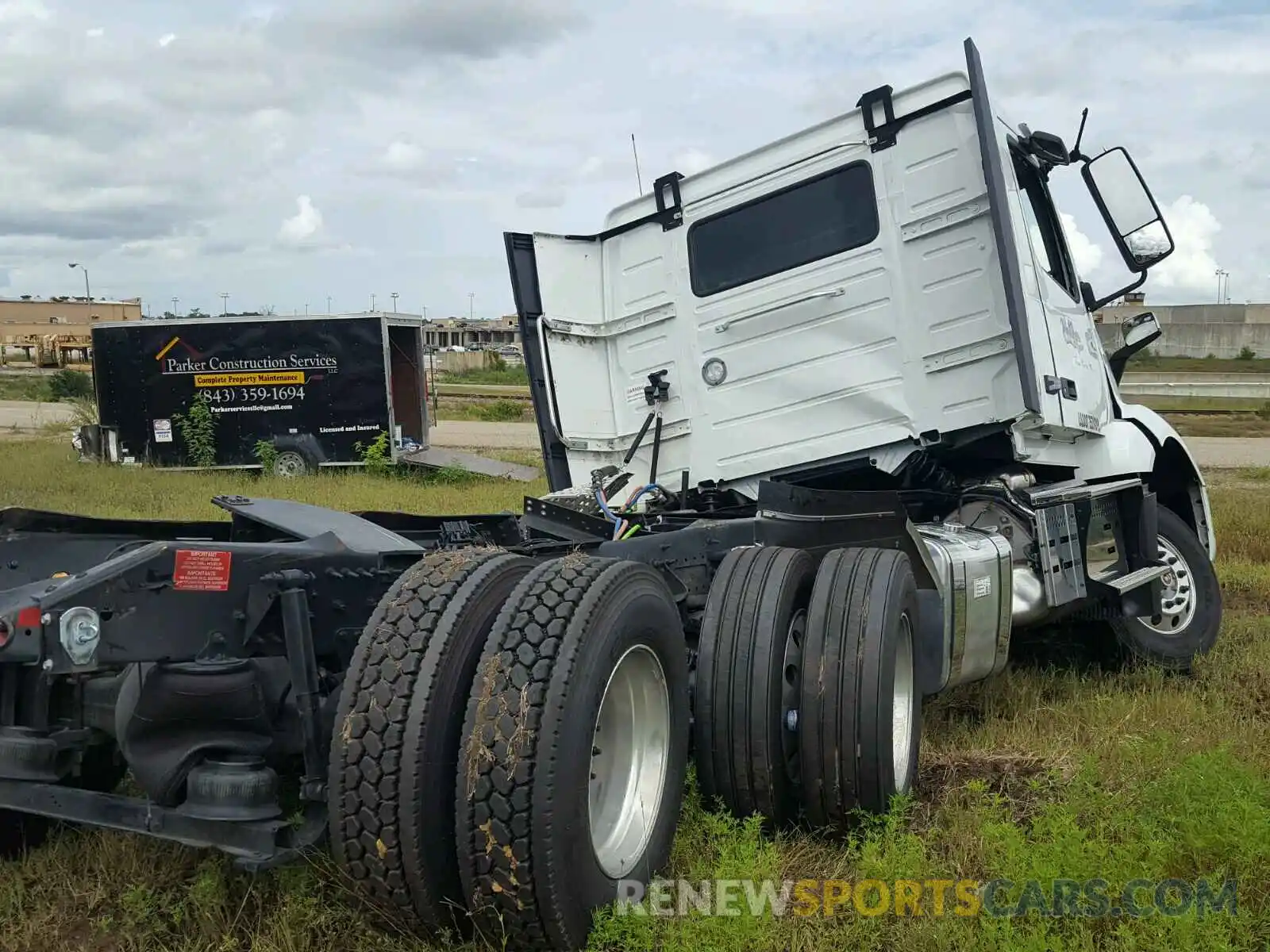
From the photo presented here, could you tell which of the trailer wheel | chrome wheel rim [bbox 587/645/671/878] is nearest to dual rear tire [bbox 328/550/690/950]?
chrome wheel rim [bbox 587/645/671/878]

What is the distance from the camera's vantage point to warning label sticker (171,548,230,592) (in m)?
2.95

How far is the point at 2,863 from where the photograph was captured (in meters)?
3.64

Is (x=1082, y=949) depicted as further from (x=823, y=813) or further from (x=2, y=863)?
(x=2, y=863)

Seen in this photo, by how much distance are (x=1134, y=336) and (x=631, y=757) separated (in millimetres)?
4589

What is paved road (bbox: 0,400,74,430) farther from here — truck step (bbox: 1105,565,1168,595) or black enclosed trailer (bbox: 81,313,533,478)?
truck step (bbox: 1105,565,1168,595)

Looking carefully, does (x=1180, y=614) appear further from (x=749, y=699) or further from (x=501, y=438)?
(x=501, y=438)

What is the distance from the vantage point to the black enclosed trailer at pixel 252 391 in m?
16.3

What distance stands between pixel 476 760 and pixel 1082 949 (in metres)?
Answer: 1.61

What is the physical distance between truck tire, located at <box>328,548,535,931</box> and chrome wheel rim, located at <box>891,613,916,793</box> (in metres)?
1.70

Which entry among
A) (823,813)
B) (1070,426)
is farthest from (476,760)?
(1070,426)

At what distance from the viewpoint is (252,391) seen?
1652 cm

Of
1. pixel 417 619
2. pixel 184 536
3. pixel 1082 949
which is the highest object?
pixel 184 536

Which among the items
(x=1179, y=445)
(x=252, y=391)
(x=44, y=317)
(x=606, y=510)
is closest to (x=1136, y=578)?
(x=1179, y=445)

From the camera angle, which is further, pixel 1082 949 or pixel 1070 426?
pixel 1070 426
